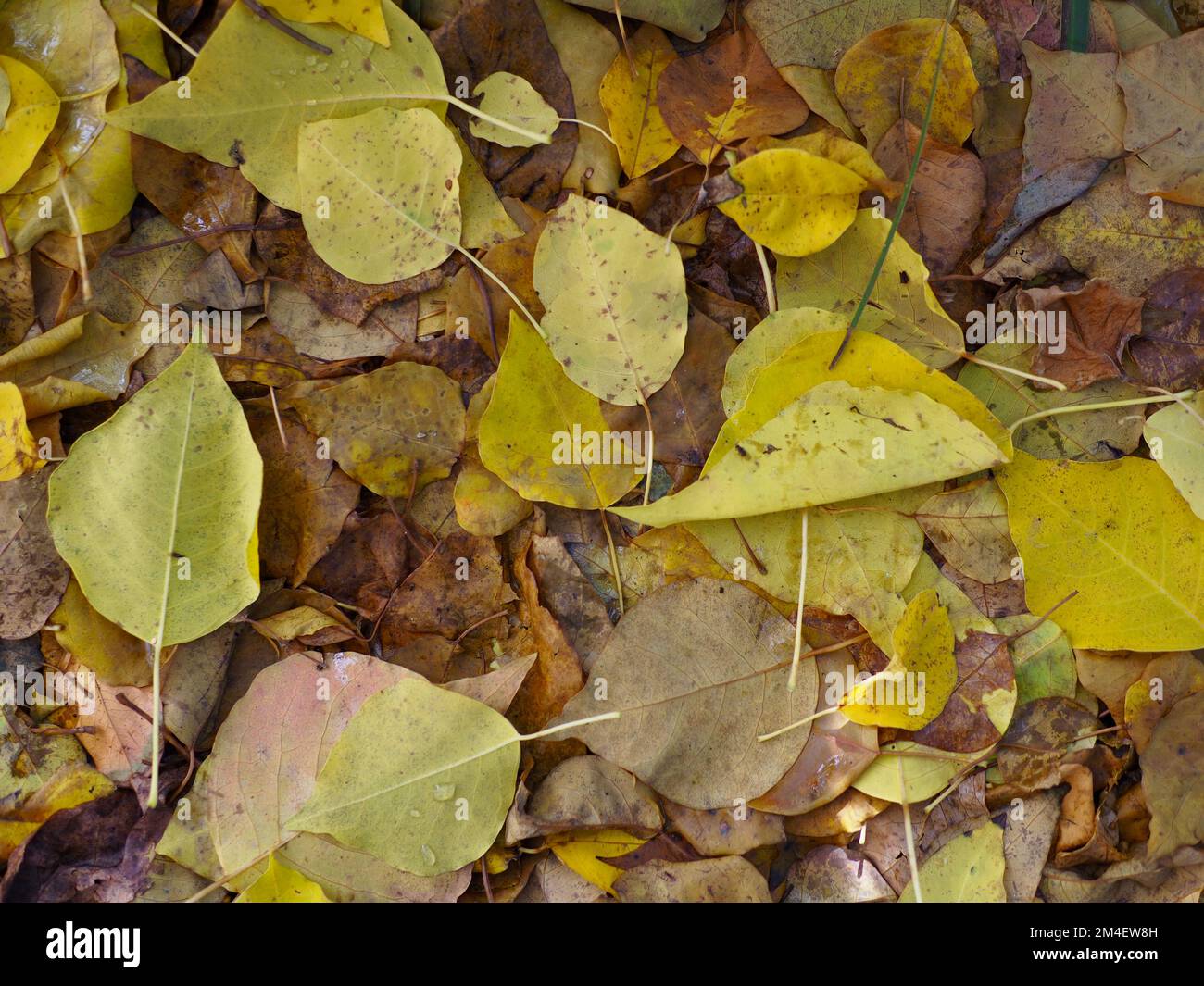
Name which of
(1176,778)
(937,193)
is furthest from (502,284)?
(1176,778)

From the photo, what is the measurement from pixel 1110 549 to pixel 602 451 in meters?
0.70

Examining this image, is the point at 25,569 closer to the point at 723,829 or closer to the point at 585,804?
the point at 585,804

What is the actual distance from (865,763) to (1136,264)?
0.79m

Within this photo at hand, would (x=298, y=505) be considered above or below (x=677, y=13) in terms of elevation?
below

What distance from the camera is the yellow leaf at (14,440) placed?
1239mm

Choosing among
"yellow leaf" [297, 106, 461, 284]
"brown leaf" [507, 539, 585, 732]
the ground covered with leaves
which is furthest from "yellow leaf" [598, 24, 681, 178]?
"brown leaf" [507, 539, 585, 732]

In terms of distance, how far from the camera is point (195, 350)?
122 centimetres

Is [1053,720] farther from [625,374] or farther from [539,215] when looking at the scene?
[539,215]

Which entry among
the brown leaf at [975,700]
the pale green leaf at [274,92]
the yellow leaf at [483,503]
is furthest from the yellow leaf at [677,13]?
the brown leaf at [975,700]

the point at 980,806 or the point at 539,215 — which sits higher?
the point at 539,215

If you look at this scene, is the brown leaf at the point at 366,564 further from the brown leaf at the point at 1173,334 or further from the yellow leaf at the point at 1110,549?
the brown leaf at the point at 1173,334

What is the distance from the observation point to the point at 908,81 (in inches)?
51.1

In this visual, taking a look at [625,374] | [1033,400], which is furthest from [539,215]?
[1033,400]
